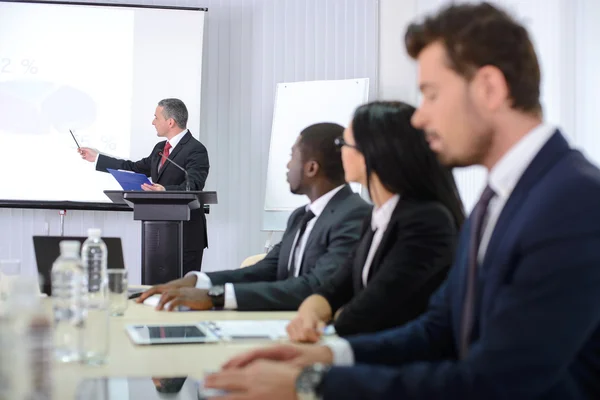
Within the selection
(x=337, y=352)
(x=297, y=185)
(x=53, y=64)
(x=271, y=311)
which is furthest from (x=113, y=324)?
(x=53, y=64)

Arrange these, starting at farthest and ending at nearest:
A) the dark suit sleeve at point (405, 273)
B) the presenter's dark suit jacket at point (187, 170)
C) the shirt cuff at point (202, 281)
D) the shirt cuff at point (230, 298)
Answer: the presenter's dark suit jacket at point (187, 170) → the shirt cuff at point (202, 281) → the shirt cuff at point (230, 298) → the dark suit sleeve at point (405, 273)

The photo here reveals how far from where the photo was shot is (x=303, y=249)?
2479mm

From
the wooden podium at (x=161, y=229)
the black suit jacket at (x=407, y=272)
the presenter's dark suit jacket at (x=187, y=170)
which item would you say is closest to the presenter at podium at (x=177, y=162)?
the presenter's dark suit jacket at (x=187, y=170)

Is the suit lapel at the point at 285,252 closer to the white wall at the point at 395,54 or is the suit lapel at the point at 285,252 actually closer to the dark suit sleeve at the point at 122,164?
the white wall at the point at 395,54

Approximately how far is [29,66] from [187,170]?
1523 millimetres

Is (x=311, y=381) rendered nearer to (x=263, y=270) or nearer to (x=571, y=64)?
(x=263, y=270)

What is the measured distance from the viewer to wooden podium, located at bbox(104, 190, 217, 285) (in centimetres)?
378

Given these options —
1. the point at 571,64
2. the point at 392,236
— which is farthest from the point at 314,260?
the point at 571,64

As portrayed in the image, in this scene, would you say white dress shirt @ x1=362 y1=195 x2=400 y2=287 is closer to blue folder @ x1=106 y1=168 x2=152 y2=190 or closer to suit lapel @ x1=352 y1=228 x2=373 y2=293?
suit lapel @ x1=352 y1=228 x2=373 y2=293

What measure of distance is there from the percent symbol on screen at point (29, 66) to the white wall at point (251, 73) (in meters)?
1.26

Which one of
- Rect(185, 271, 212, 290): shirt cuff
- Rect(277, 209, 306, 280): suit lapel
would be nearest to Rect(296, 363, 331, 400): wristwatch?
Rect(185, 271, 212, 290): shirt cuff

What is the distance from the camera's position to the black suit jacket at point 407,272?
5.60ft

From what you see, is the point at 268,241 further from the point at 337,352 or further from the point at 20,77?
the point at 337,352

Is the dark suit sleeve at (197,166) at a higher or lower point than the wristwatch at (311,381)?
higher
